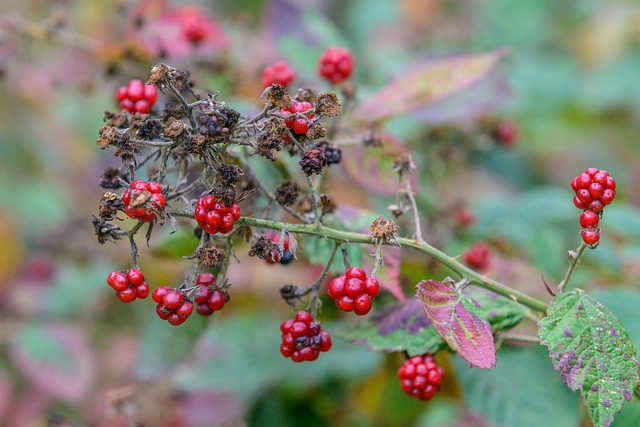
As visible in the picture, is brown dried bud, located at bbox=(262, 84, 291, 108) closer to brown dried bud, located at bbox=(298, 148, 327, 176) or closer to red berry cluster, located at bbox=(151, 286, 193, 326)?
brown dried bud, located at bbox=(298, 148, 327, 176)

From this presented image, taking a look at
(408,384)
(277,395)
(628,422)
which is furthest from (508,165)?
(408,384)

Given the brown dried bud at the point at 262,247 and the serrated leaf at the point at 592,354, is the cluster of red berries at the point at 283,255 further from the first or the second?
the serrated leaf at the point at 592,354

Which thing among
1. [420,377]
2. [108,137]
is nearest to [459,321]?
[420,377]

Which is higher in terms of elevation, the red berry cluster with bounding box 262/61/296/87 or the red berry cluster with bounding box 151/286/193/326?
the red berry cluster with bounding box 262/61/296/87

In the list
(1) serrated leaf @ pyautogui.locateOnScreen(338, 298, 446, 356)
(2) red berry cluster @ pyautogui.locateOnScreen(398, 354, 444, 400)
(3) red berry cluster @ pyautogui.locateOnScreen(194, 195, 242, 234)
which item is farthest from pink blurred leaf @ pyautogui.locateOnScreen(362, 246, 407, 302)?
(3) red berry cluster @ pyautogui.locateOnScreen(194, 195, 242, 234)

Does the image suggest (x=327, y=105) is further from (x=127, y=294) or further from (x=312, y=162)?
(x=127, y=294)

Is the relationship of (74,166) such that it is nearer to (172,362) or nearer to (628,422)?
(172,362)
